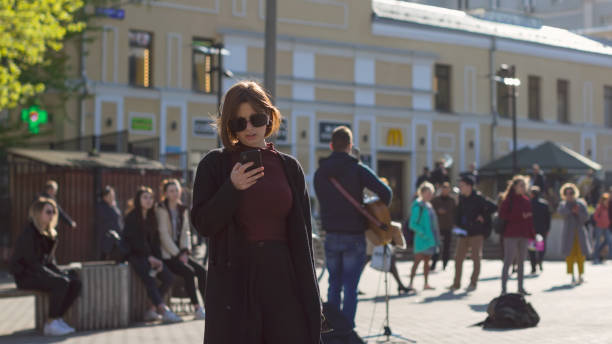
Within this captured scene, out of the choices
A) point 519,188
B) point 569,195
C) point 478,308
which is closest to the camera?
point 478,308

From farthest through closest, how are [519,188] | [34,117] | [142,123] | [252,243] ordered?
[142,123], [34,117], [519,188], [252,243]

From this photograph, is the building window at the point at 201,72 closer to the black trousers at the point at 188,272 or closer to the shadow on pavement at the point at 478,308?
the shadow on pavement at the point at 478,308

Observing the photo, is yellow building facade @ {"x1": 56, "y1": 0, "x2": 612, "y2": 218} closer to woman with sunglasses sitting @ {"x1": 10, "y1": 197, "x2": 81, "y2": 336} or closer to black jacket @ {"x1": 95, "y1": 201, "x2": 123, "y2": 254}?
black jacket @ {"x1": 95, "y1": 201, "x2": 123, "y2": 254}

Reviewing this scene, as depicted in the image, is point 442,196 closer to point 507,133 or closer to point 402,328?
point 402,328

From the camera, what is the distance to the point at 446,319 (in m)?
11.7

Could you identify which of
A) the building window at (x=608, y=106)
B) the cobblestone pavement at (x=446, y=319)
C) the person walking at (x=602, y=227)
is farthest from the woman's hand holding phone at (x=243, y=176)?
the building window at (x=608, y=106)

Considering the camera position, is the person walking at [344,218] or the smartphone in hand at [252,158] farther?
the person walking at [344,218]

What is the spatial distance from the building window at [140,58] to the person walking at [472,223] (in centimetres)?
1705

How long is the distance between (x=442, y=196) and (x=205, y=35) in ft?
45.5

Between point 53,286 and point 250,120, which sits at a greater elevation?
point 250,120

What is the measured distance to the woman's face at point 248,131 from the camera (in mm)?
4449

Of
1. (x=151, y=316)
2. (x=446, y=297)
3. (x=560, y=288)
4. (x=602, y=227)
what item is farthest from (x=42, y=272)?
(x=602, y=227)

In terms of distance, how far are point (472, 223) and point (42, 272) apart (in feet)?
24.7

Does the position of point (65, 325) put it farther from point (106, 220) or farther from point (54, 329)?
point (106, 220)
